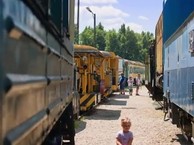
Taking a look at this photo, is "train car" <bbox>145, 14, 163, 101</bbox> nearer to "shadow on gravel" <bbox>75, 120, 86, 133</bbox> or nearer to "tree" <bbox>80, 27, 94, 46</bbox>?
"shadow on gravel" <bbox>75, 120, 86, 133</bbox>

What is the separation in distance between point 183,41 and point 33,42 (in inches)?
224

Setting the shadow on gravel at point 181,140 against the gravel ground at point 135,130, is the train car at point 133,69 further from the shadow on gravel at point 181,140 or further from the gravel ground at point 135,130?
the shadow on gravel at point 181,140

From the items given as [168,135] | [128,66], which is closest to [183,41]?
[168,135]

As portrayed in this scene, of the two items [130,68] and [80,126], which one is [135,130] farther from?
[130,68]

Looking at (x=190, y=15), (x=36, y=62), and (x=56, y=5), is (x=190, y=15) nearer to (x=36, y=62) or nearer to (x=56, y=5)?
(x=56, y=5)

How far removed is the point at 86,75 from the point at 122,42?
81722 millimetres

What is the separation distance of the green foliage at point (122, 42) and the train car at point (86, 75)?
238 feet

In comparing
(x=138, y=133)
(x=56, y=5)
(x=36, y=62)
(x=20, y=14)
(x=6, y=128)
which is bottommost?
(x=138, y=133)

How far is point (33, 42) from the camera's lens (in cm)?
225

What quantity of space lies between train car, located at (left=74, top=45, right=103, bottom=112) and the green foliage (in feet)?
238

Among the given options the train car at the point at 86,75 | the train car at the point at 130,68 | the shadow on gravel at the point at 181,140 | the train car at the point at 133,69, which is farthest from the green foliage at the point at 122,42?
the shadow on gravel at the point at 181,140

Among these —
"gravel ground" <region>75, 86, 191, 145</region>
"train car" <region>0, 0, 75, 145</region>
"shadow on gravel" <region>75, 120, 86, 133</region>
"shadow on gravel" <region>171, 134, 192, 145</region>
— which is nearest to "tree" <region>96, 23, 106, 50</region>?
"gravel ground" <region>75, 86, 191, 145</region>

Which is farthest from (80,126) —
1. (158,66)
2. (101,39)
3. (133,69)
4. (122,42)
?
(101,39)

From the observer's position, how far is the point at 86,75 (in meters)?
18.8
